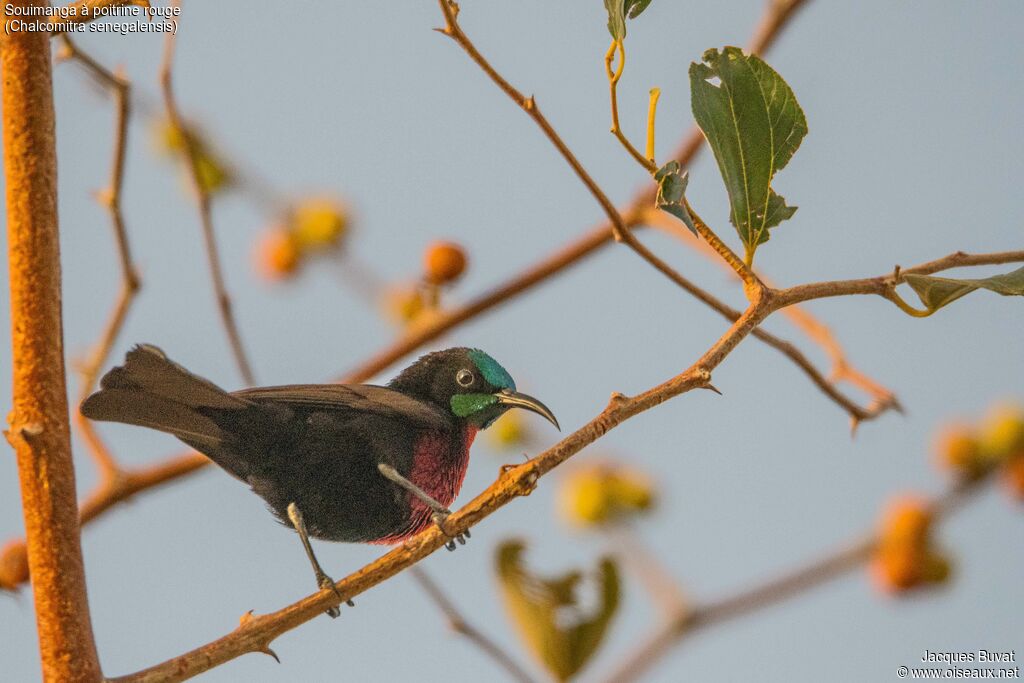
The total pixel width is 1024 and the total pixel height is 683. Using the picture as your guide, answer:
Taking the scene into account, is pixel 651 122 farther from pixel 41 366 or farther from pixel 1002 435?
pixel 1002 435

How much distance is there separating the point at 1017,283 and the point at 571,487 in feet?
7.40

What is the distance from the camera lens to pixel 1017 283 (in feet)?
9.10

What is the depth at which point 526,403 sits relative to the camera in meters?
3.63

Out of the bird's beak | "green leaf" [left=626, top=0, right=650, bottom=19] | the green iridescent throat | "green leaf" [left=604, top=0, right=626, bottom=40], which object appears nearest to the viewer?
"green leaf" [left=604, top=0, right=626, bottom=40]

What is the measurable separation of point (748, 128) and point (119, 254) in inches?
80.2

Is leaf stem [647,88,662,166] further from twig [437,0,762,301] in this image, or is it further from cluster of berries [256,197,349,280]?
cluster of berries [256,197,349,280]

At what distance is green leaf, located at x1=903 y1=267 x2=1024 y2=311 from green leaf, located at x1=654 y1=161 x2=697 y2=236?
1.84 ft

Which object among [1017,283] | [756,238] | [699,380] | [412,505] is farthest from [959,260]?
[412,505]

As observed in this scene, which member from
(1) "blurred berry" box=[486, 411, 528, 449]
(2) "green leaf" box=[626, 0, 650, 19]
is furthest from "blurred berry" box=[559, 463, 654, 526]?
(2) "green leaf" box=[626, 0, 650, 19]

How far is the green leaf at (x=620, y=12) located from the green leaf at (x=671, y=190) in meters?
0.34

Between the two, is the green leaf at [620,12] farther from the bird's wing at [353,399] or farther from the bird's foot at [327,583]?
→ the bird's foot at [327,583]

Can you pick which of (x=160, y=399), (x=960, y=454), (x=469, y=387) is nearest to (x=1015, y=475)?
(x=960, y=454)

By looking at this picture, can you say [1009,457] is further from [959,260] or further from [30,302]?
[30,302]

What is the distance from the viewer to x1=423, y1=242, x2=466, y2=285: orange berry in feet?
12.2
